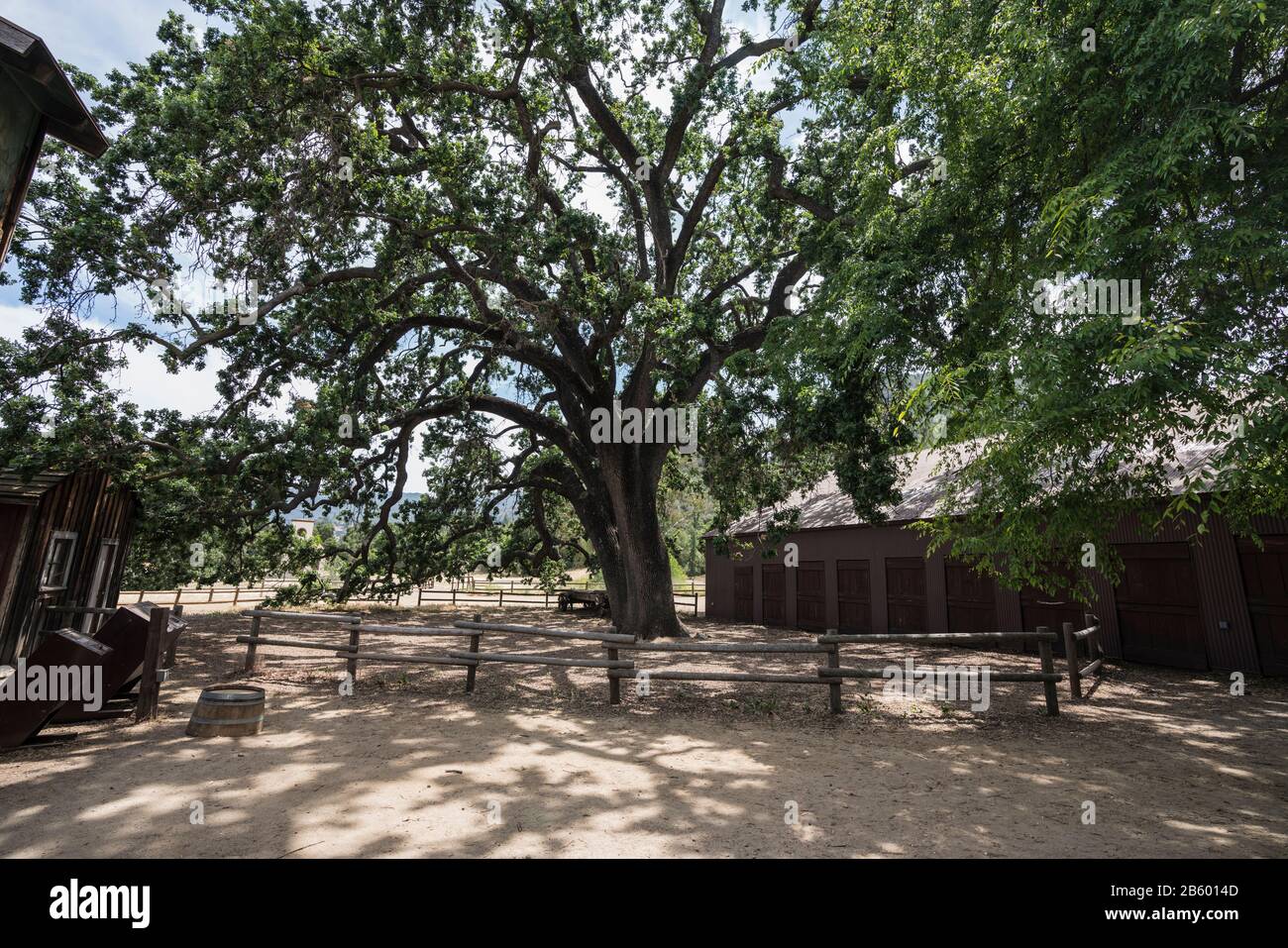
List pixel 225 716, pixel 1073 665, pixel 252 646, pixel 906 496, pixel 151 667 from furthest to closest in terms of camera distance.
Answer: pixel 906 496
pixel 252 646
pixel 1073 665
pixel 151 667
pixel 225 716

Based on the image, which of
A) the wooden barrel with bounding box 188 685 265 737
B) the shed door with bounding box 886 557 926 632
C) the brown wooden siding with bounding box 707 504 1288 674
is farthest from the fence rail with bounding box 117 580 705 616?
the wooden barrel with bounding box 188 685 265 737

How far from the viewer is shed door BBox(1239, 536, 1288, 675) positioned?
36.2 ft

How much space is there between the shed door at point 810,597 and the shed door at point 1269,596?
1031 cm

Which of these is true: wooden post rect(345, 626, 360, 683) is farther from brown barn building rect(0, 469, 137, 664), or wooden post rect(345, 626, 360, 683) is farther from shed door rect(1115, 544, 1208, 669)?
shed door rect(1115, 544, 1208, 669)

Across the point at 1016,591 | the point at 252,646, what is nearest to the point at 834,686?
the point at 1016,591

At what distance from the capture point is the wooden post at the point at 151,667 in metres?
7.36

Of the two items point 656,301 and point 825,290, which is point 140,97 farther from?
point 825,290

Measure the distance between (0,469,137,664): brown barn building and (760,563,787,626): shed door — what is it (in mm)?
18840

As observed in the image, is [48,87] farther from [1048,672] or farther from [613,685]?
[1048,672]

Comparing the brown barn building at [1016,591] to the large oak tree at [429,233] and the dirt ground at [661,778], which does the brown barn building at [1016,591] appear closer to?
the dirt ground at [661,778]

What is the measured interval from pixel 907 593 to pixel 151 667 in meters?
16.8

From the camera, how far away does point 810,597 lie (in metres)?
20.8

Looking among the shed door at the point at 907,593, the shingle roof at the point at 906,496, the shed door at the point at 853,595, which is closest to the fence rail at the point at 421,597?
the shingle roof at the point at 906,496

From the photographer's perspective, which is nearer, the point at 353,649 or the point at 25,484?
the point at 25,484
